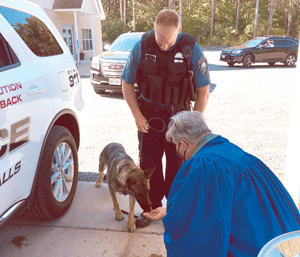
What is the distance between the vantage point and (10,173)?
2258mm

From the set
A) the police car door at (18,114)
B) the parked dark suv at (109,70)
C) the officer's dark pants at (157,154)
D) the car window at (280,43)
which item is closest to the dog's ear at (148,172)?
the officer's dark pants at (157,154)

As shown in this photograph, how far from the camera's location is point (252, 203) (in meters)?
1.53

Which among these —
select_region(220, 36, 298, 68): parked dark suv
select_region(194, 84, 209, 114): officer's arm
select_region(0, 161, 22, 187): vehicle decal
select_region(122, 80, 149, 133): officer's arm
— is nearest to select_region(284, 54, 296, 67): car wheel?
select_region(220, 36, 298, 68): parked dark suv

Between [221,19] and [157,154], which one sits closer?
[157,154]

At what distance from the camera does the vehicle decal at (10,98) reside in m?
2.15

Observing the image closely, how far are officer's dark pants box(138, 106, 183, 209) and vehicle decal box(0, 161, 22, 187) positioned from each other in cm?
130

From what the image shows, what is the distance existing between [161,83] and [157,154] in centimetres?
77

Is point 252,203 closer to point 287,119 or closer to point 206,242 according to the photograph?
point 206,242

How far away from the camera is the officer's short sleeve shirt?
2.96 metres

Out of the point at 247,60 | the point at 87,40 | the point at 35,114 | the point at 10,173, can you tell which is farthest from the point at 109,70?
the point at 87,40

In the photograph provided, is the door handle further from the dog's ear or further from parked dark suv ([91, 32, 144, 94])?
parked dark suv ([91, 32, 144, 94])

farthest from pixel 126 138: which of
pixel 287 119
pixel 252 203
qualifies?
pixel 252 203

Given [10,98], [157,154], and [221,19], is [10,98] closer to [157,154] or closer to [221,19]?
[157,154]

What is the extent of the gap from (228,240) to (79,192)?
2696 millimetres
